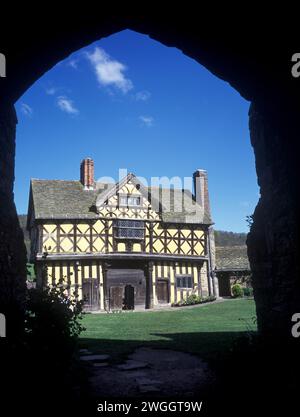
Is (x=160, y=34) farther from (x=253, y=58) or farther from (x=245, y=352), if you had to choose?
(x=245, y=352)

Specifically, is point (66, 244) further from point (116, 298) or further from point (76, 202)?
point (116, 298)

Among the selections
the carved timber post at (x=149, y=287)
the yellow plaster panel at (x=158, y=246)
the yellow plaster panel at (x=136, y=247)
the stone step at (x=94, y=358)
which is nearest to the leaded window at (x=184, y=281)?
the carved timber post at (x=149, y=287)

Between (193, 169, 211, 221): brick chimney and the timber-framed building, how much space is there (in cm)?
181

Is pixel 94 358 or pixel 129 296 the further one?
pixel 129 296

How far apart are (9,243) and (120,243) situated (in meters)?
18.8

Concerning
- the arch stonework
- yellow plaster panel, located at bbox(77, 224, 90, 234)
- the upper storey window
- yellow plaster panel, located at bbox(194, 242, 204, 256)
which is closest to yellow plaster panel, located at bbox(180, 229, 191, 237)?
yellow plaster panel, located at bbox(194, 242, 204, 256)

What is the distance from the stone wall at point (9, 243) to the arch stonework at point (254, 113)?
1 cm

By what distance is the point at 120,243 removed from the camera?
936 inches

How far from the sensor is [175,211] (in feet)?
85.9

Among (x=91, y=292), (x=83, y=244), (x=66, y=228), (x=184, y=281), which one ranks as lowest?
(x=91, y=292)

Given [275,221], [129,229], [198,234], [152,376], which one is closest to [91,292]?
[129,229]

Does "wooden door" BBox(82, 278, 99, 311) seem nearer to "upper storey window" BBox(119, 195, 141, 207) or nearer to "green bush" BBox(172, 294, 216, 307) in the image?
"green bush" BBox(172, 294, 216, 307)

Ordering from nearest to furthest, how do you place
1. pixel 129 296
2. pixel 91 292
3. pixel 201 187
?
pixel 91 292 < pixel 129 296 < pixel 201 187

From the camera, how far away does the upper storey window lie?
24528 millimetres
